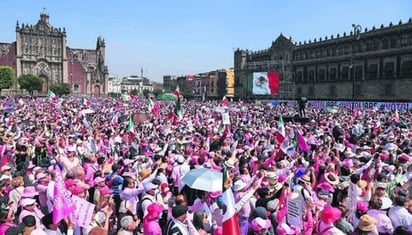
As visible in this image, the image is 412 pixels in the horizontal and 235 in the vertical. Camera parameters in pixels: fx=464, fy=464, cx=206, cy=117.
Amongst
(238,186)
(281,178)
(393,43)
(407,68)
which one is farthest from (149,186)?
(393,43)

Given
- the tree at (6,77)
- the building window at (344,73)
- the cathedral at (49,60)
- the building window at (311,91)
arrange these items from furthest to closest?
1. the cathedral at (49,60)
2. the tree at (6,77)
3. the building window at (311,91)
4. the building window at (344,73)

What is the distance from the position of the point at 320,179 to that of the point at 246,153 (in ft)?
14.1

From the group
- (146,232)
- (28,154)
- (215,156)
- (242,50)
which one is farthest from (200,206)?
(242,50)

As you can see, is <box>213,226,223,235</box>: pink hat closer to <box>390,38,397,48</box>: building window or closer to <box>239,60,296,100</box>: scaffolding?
<box>390,38,397,48</box>: building window

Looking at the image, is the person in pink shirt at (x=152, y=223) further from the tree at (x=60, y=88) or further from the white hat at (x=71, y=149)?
the tree at (x=60, y=88)

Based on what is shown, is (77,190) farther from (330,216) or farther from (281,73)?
(281,73)

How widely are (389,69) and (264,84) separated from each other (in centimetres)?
1902

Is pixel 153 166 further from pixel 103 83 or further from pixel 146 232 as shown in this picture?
pixel 103 83

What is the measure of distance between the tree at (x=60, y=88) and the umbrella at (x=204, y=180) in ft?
334

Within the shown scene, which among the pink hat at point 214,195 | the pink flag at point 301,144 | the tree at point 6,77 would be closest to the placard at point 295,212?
the pink hat at point 214,195

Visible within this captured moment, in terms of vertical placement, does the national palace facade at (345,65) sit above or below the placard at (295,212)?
above

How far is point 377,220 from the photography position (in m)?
5.88

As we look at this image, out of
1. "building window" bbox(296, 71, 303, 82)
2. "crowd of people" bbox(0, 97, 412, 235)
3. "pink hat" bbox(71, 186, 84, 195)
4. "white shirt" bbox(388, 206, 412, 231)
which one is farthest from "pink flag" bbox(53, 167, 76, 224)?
"building window" bbox(296, 71, 303, 82)

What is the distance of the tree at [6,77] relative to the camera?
3900 inches
